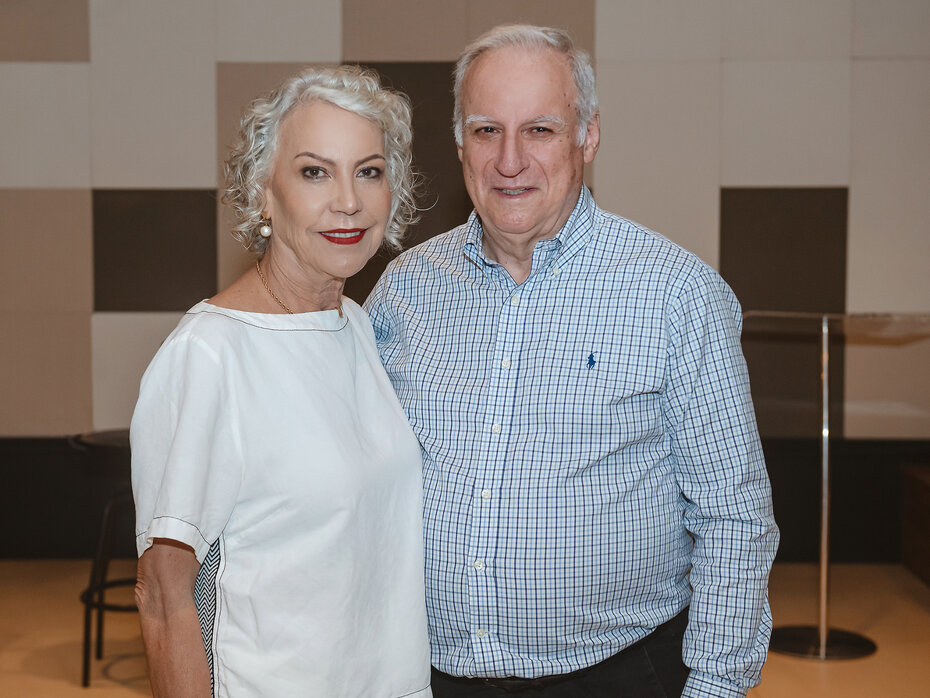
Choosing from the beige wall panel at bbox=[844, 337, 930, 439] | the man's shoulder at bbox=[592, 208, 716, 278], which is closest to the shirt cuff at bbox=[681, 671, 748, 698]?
the man's shoulder at bbox=[592, 208, 716, 278]

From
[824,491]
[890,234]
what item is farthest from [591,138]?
[890,234]

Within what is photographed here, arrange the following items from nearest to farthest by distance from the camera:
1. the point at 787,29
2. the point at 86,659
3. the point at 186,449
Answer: the point at 186,449, the point at 86,659, the point at 787,29

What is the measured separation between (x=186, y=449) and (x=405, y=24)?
365cm

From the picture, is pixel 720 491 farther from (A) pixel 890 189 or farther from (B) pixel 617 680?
(A) pixel 890 189

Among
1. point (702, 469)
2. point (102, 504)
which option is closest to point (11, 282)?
point (102, 504)

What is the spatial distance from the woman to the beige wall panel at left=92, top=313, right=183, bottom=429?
10.4 ft

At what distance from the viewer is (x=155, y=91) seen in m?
4.70

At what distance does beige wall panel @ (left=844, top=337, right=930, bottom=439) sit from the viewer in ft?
15.6

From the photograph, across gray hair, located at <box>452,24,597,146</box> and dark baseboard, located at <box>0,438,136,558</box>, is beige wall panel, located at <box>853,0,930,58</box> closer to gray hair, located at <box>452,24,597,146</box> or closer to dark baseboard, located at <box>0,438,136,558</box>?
gray hair, located at <box>452,24,597,146</box>

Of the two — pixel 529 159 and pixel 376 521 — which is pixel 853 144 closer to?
pixel 529 159

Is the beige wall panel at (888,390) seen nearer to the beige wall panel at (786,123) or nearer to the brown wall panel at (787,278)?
the brown wall panel at (787,278)

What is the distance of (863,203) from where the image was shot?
469 centimetres

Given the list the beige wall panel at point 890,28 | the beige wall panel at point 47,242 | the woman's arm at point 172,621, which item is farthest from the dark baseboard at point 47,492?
the beige wall panel at point 890,28

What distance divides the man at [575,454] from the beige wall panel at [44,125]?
3.50m
